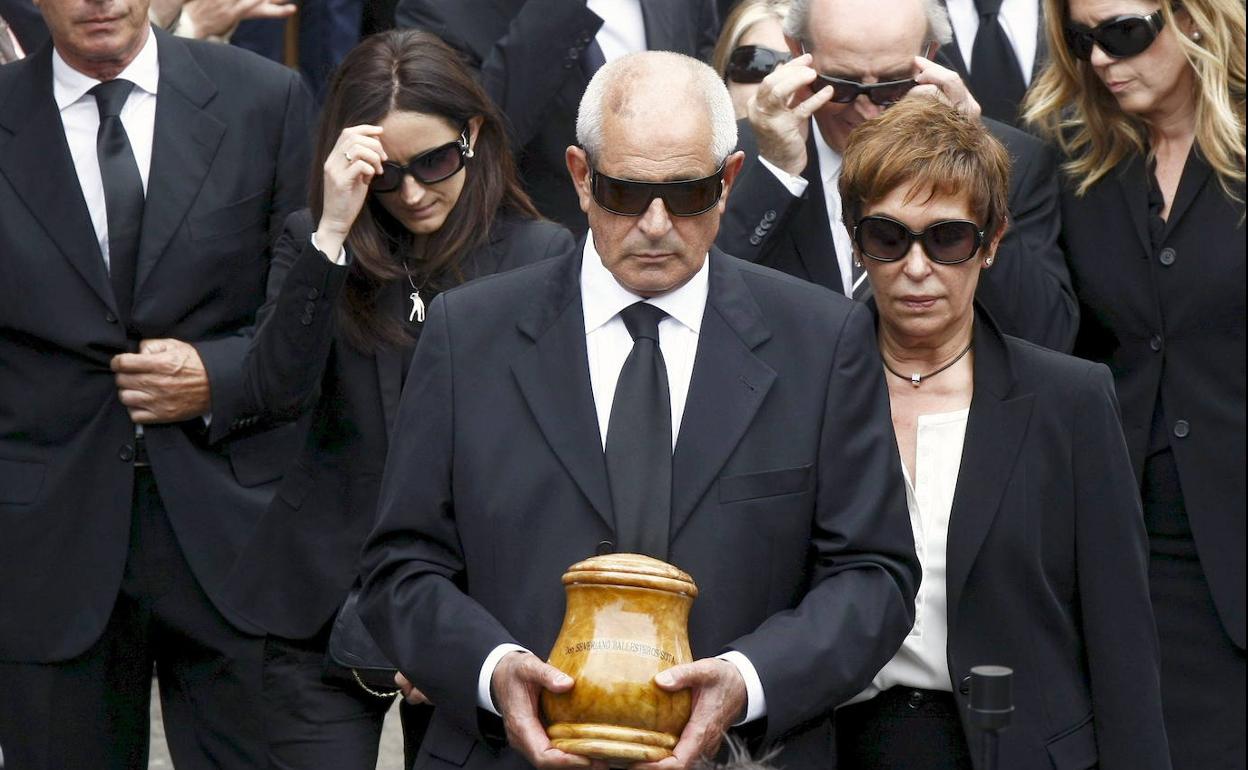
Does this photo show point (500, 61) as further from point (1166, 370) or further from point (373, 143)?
point (1166, 370)

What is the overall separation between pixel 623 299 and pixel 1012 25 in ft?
9.01

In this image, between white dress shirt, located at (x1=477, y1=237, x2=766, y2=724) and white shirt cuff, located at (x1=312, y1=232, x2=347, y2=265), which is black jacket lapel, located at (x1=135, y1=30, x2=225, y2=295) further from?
white dress shirt, located at (x1=477, y1=237, x2=766, y2=724)

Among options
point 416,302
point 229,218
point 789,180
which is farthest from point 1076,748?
point 229,218

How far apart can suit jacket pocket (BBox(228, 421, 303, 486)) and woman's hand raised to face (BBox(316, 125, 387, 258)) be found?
2.32 feet

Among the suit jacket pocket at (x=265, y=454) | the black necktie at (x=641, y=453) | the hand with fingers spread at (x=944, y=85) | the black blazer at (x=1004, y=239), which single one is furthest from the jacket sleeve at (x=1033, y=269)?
the suit jacket pocket at (x=265, y=454)

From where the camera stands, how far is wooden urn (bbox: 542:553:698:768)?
3076 mm

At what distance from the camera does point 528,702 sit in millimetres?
3219

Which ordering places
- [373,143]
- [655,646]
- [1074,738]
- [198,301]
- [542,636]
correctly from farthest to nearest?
[198,301] < [373,143] < [1074,738] < [542,636] < [655,646]

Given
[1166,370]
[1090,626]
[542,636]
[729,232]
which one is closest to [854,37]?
[729,232]

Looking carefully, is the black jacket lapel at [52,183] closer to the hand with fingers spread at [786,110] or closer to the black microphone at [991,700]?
the hand with fingers spread at [786,110]

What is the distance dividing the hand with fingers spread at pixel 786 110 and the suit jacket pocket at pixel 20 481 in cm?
201

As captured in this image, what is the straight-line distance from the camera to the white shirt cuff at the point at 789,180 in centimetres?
457

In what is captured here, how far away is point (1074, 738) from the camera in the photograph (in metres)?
3.87

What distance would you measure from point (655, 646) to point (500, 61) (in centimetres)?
278
